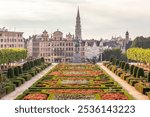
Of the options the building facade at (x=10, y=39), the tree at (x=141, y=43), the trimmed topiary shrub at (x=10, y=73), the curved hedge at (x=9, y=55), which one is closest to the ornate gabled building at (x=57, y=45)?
the building facade at (x=10, y=39)

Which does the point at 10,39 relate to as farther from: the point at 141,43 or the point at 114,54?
the point at 141,43

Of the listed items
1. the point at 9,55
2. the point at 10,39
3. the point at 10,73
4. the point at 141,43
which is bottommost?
the point at 10,73

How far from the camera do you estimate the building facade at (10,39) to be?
10899 centimetres

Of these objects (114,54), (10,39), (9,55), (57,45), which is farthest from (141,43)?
(9,55)

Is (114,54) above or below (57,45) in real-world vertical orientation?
below

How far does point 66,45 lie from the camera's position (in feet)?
390

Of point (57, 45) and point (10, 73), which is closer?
point (10, 73)

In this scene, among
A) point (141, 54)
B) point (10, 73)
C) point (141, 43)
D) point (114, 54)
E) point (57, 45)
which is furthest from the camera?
point (57, 45)

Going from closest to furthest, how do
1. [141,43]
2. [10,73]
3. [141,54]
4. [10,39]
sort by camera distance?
[10,73], [141,54], [141,43], [10,39]

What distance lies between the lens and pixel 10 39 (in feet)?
372

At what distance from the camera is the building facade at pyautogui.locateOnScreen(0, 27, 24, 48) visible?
109m

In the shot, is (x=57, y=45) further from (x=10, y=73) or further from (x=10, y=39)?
(x=10, y=73)

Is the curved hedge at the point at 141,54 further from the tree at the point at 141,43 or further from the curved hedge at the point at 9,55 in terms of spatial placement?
the tree at the point at 141,43

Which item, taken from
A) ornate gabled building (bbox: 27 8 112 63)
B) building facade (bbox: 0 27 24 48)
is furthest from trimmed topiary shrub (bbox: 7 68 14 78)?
ornate gabled building (bbox: 27 8 112 63)
